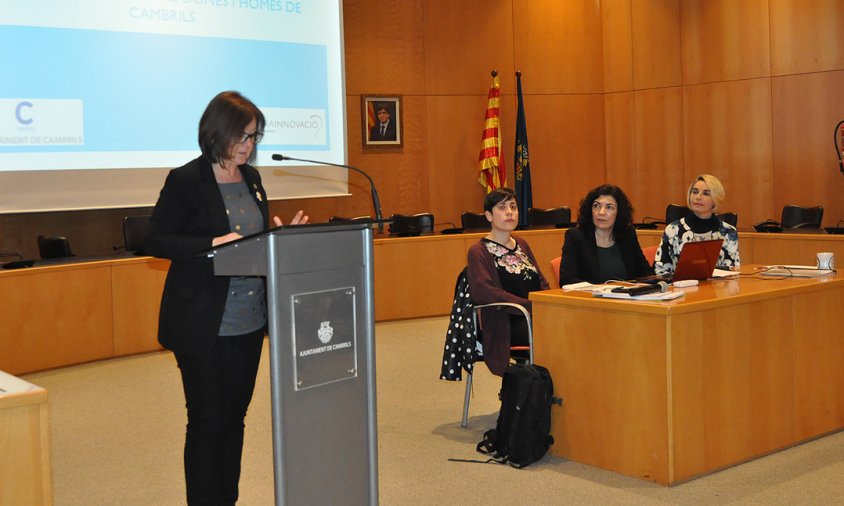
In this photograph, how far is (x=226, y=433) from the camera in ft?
9.12

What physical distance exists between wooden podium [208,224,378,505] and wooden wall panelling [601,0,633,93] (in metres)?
8.56

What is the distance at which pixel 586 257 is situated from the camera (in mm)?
4664

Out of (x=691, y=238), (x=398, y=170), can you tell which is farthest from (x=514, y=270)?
(x=398, y=170)

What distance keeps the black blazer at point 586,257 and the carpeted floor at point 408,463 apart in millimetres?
896

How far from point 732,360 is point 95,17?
16.2ft

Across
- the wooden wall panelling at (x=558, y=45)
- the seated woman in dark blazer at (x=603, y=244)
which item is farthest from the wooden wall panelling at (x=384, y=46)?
the seated woman in dark blazer at (x=603, y=244)

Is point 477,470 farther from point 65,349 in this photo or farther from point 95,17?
point 95,17

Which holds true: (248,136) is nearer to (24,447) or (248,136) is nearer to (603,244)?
(24,447)

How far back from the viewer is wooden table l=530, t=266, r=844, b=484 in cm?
370

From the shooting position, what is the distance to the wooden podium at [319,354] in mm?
2225

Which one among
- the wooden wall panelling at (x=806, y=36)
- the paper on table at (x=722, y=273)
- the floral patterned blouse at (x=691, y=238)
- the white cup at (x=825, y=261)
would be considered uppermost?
the wooden wall panelling at (x=806, y=36)

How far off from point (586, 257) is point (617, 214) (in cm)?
29

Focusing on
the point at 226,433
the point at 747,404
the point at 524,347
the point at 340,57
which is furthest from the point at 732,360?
the point at 340,57

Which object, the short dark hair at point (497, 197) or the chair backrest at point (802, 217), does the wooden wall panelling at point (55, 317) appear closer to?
the short dark hair at point (497, 197)
